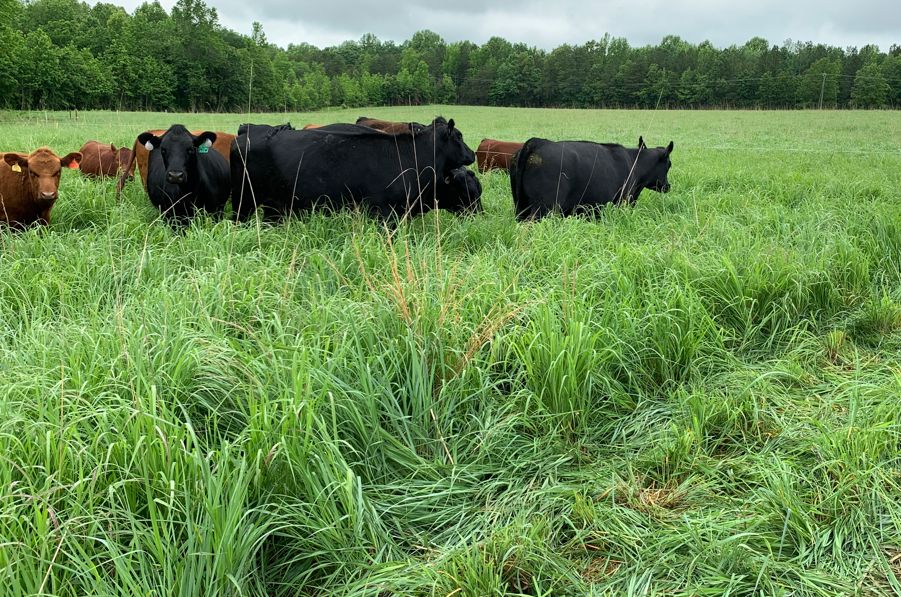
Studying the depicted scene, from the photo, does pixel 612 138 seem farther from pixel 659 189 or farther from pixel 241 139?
pixel 241 139

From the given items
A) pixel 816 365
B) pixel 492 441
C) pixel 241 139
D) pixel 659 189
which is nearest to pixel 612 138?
pixel 659 189

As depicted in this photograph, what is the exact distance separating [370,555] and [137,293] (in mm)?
2764

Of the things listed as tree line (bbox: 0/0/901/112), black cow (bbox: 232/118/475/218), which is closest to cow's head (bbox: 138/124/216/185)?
black cow (bbox: 232/118/475/218)

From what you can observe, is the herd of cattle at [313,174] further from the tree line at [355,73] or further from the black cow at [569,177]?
the tree line at [355,73]

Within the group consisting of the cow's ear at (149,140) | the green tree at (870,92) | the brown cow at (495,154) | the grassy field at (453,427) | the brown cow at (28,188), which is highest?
the green tree at (870,92)

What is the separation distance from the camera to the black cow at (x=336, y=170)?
22.6 feet

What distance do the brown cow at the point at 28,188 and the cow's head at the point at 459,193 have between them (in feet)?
13.9

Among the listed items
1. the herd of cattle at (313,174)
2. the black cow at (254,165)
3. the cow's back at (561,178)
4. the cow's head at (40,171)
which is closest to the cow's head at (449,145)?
the herd of cattle at (313,174)

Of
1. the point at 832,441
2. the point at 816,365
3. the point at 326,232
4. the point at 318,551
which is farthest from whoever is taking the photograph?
the point at 326,232

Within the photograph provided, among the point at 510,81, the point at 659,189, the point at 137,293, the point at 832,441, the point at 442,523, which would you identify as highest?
the point at 510,81

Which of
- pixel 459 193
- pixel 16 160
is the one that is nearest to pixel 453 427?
pixel 459 193

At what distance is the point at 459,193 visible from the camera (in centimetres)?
796

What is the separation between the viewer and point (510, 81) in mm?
76688

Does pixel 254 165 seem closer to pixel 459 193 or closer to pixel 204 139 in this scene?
pixel 204 139
